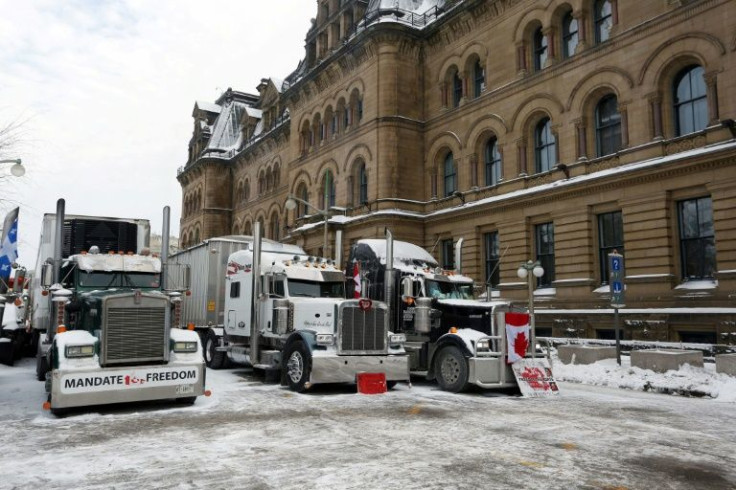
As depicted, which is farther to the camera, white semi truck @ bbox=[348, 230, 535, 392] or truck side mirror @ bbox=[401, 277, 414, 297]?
truck side mirror @ bbox=[401, 277, 414, 297]

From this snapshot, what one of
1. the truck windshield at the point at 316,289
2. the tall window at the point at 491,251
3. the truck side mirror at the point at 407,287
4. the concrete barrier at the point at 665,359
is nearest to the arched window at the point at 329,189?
the tall window at the point at 491,251

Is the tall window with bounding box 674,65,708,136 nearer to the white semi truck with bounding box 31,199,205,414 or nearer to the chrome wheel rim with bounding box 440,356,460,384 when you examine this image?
the chrome wheel rim with bounding box 440,356,460,384

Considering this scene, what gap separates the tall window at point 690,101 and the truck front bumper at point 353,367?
1463 centimetres

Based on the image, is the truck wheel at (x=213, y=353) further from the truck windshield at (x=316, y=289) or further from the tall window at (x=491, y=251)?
the tall window at (x=491, y=251)

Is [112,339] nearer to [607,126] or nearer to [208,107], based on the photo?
[607,126]

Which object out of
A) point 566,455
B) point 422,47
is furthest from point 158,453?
point 422,47

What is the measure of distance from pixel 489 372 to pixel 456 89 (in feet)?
70.8

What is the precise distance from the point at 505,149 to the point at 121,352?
20988 mm

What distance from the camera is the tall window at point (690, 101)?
20.3 meters

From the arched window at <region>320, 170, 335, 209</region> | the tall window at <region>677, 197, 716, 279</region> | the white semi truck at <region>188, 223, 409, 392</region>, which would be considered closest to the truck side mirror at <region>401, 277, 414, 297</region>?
the white semi truck at <region>188, 223, 409, 392</region>

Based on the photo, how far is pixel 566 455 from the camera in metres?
6.99

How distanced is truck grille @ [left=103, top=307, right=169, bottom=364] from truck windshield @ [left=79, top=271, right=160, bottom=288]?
2464 mm

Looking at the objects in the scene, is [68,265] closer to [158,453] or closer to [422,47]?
[158,453]

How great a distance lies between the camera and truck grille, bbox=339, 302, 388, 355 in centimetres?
1235
